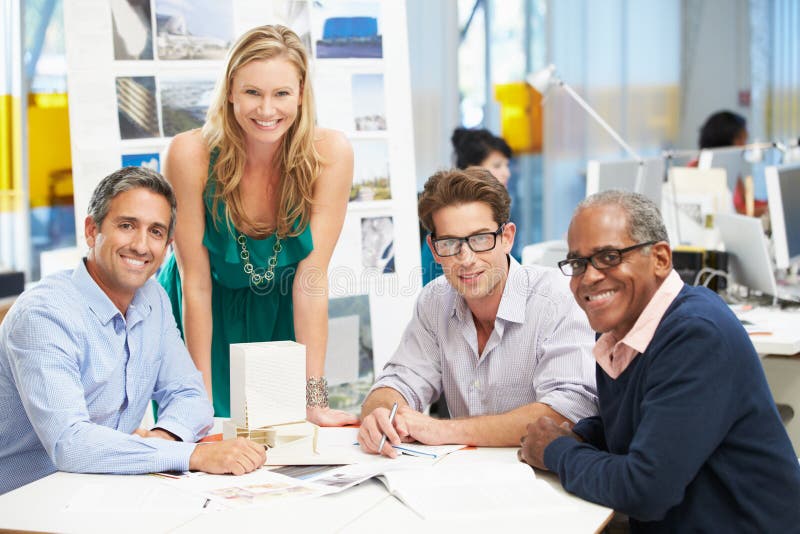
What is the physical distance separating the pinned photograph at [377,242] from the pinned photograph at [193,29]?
782mm

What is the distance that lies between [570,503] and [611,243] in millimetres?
460

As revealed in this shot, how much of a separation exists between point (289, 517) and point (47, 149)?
3.13 metres

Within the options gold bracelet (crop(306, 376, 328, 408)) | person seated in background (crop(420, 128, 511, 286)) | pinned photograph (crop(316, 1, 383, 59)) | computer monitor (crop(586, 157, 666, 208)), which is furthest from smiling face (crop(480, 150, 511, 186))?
gold bracelet (crop(306, 376, 328, 408))

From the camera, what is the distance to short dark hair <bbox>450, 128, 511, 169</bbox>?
4.27 m

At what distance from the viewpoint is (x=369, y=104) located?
3291 millimetres

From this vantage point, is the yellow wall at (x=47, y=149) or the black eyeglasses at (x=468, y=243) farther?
the yellow wall at (x=47, y=149)

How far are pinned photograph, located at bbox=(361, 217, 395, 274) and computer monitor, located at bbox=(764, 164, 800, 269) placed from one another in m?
1.56

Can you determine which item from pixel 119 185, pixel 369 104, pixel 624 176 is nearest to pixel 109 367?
pixel 119 185

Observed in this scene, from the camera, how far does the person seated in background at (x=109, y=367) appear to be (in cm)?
176

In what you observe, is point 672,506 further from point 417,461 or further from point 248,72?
point 248,72

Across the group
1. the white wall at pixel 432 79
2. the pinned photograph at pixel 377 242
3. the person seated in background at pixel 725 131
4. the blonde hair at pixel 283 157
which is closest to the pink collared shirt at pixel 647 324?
the blonde hair at pixel 283 157

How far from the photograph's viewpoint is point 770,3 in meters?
7.44

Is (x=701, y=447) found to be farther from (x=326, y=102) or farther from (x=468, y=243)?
(x=326, y=102)

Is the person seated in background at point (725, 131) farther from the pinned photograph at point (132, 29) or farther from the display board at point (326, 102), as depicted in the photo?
the pinned photograph at point (132, 29)
